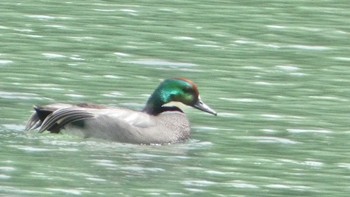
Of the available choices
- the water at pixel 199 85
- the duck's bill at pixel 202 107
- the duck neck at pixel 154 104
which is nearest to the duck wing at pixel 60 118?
the water at pixel 199 85

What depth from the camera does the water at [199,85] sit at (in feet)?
52.3

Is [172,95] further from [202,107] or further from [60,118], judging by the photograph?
[60,118]

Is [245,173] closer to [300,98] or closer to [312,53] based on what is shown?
[300,98]

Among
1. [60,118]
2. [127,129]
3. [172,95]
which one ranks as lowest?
[127,129]

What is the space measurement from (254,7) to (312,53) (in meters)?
3.19

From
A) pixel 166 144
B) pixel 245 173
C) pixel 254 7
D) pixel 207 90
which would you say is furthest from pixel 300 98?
pixel 254 7

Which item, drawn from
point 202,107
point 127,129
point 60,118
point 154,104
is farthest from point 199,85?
point 60,118

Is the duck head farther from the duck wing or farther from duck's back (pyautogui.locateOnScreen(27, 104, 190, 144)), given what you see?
the duck wing

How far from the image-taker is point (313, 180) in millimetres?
16016

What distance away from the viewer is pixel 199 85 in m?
20.5

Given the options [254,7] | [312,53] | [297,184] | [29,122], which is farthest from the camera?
[254,7]

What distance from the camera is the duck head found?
18312 mm

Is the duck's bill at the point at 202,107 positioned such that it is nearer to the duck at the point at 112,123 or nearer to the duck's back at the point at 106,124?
the duck at the point at 112,123

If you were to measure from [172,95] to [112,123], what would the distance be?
2.69 ft
